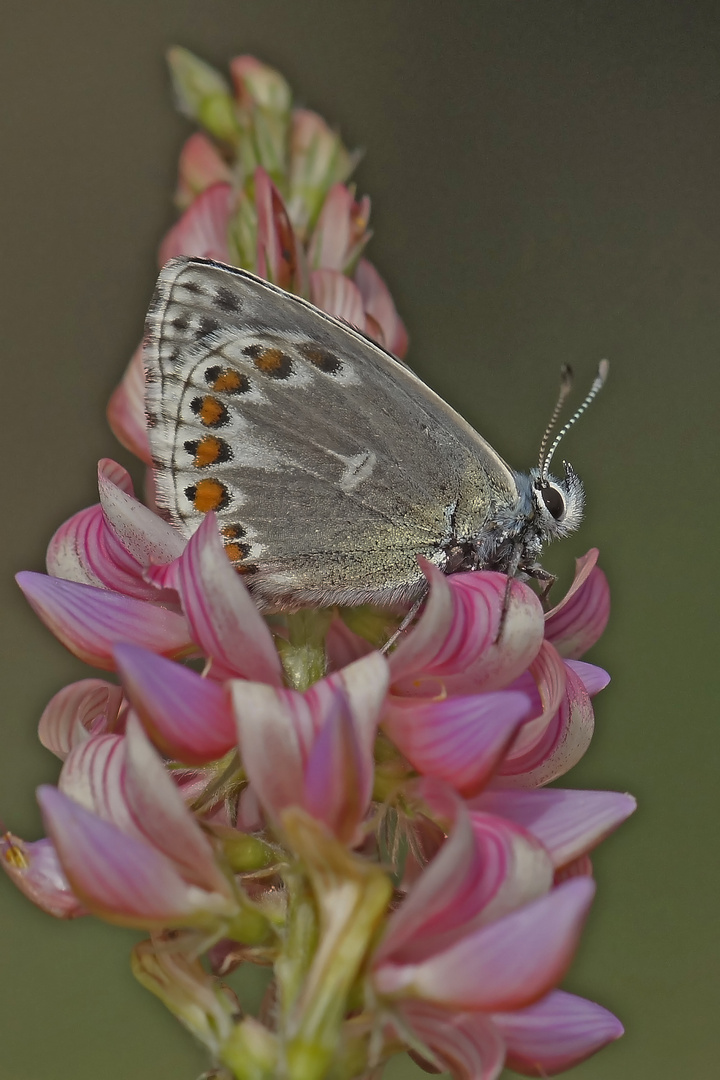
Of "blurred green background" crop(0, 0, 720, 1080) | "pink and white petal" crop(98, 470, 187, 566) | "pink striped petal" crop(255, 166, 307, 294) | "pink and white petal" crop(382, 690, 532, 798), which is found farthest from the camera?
"blurred green background" crop(0, 0, 720, 1080)

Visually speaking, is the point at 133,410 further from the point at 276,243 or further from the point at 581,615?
the point at 581,615

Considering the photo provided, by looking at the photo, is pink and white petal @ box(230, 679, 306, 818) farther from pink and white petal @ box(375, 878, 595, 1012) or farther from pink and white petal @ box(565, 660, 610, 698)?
pink and white petal @ box(565, 660, 610, 698)

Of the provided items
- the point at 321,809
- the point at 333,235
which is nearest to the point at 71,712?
the point at 321,809

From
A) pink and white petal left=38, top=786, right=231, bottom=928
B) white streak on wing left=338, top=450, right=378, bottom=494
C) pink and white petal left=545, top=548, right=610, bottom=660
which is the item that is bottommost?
pink and white petal left=38, top=786, right=231, bottom=928

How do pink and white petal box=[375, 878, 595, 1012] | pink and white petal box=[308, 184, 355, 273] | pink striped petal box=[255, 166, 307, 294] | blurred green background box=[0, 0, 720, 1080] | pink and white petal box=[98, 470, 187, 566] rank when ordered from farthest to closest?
blurred green background box=[0, 0, 720, 1080]
pink and white petal box=[308, 184, 355, 273]
pink striped petal box=[255, 166, 307, 294]
pink and white petal box=[98, 470, 187, 566]
pink and white petal box=[375, 878, 595, 1012]

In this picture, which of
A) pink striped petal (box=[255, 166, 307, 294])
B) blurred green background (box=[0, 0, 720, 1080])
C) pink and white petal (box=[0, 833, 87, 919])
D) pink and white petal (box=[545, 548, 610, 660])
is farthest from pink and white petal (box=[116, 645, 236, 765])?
blurred green background (box=[0, 0, 720, 1080])

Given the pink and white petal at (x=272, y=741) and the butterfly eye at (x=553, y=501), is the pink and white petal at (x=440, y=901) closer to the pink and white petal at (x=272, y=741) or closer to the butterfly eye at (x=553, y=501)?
the pink and white petal at (x=272, y=741)
